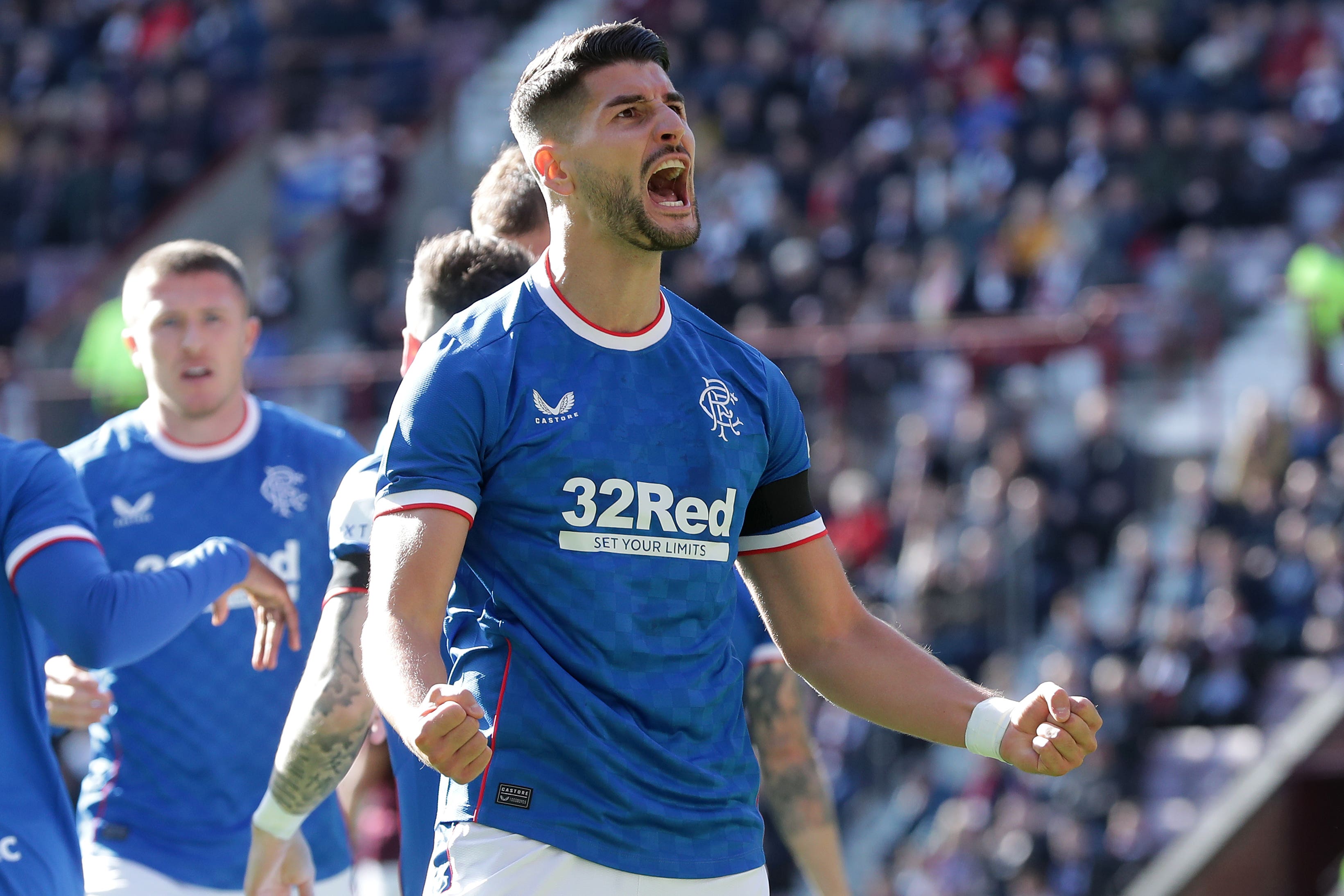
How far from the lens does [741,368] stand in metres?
3.46

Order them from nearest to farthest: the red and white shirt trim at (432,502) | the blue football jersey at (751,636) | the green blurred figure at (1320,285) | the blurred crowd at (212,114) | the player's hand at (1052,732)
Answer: the red and white shirt trim at (432,502)
the player's hand at (1052,732)
the blue football jersey at (751,636)
the green blurred figure at (1320,285)
the blurred crowd at (212,114)

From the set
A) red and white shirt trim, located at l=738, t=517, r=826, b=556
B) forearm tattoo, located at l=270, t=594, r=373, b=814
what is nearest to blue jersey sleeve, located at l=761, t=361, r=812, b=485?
red and white shirt trim, located at l=738, t=517, r=826, b=556

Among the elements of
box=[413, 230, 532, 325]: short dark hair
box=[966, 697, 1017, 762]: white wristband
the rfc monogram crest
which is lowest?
box=[966, 697, 1017, 762]: white wristband

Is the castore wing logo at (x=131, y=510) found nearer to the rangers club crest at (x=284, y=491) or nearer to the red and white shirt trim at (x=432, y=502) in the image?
the rangers club crest at (x=284, y=491)

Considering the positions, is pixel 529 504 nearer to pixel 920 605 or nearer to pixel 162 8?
pixel 920 605

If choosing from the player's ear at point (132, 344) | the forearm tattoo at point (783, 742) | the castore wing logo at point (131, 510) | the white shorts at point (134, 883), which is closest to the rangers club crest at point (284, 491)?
the castore wing logo at point (131, 510)

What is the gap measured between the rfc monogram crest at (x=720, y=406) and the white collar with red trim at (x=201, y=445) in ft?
7.81

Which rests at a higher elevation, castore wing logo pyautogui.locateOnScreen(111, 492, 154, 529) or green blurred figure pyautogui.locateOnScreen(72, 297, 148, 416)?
green blurred figure pyautogui.locateOnScreen(72, 297, 148, 416)

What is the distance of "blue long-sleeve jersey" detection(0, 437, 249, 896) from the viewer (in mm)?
3668

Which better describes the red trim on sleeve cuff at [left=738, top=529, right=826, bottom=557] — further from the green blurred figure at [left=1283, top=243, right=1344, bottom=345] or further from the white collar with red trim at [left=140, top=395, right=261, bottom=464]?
the green blurred figure at [left=1283, top=243, right=1344, bottom=345]

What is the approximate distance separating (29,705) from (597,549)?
1448 mm

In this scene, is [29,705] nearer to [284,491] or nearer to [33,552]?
[33,552]

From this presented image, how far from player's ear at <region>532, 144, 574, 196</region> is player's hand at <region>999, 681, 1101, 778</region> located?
4.23ft

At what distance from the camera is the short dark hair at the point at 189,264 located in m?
5.41
